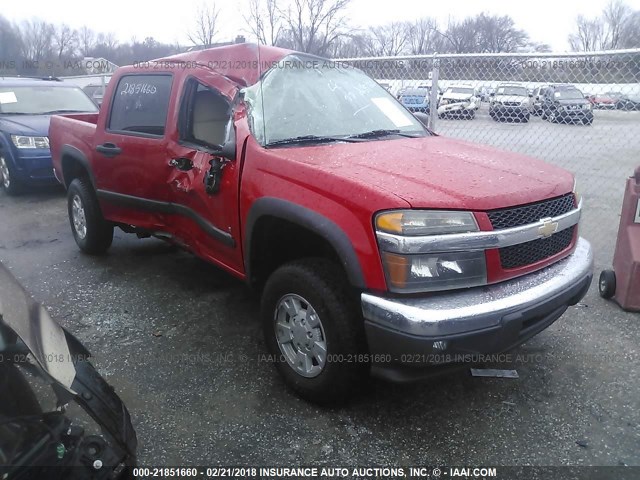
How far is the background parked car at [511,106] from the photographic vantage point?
233 inches

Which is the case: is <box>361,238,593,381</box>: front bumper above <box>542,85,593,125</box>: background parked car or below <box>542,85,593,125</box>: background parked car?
below

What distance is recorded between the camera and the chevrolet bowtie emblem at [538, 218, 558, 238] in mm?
2622

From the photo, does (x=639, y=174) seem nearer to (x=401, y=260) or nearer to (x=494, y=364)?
(x=494, y=364)

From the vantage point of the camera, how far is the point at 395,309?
2287mm

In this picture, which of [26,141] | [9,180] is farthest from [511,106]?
[9,180]

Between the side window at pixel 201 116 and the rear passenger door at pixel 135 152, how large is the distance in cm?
18

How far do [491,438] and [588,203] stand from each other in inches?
216

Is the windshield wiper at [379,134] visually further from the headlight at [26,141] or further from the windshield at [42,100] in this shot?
the windshield at [42,100]

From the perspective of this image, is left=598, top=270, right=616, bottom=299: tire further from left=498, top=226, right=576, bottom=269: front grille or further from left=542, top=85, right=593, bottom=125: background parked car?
left=542, top=85, right=593, bottom=125: background parked car

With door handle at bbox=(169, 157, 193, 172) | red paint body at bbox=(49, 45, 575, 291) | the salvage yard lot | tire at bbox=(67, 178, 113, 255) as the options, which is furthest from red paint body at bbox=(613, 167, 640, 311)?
tire at bbox=(67, 178, 113, 255)

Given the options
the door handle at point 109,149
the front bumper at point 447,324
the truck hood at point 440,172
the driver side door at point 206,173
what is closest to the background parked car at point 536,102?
the truck hood at point 440,172

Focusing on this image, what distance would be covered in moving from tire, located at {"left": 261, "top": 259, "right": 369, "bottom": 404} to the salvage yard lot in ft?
0.65

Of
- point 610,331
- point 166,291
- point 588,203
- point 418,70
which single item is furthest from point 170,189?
Answer: point 588,203

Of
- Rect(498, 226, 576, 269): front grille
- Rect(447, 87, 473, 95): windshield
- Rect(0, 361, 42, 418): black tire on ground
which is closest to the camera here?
Rect(0, 361, 42, 418): black tire on ground
